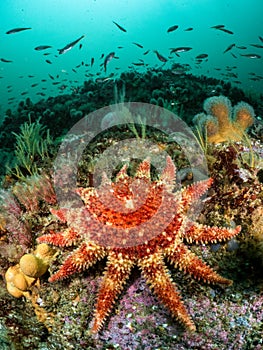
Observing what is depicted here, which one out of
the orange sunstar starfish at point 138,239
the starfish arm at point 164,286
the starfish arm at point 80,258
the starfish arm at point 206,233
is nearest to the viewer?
the starfish arm at point 164,286

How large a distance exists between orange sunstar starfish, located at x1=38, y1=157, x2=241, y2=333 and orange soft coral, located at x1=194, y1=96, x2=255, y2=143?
3.50 metres

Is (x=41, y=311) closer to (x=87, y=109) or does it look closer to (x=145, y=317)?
(x=145, y=317)

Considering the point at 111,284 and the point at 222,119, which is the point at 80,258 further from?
the point at 222,119

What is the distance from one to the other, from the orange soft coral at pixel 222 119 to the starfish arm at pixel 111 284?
13.4 ft

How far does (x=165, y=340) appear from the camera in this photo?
280 centimetres

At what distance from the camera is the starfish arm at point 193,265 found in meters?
2.79

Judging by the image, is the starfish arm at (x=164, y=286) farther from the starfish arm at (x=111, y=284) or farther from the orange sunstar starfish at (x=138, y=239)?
the starfish arm at (x=111, y=284)

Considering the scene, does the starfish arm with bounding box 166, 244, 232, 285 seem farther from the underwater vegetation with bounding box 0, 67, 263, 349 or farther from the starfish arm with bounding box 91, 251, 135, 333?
the starfish arm with bounding box 91, 251, 135, 333

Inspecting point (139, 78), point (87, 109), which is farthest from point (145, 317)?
point (139, 78)

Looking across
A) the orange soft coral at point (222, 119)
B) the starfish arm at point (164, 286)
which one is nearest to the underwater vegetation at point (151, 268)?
the starfish arm at point (164, 286)

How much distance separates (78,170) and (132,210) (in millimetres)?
2336

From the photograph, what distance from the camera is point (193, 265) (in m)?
2.85

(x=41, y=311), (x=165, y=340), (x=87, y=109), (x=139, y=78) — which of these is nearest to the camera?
(x=165, y=340)

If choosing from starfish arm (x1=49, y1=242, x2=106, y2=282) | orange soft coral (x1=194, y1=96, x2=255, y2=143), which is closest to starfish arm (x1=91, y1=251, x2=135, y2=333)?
starfish arm (x1=49, y1=242, x2=106, y2=282)
